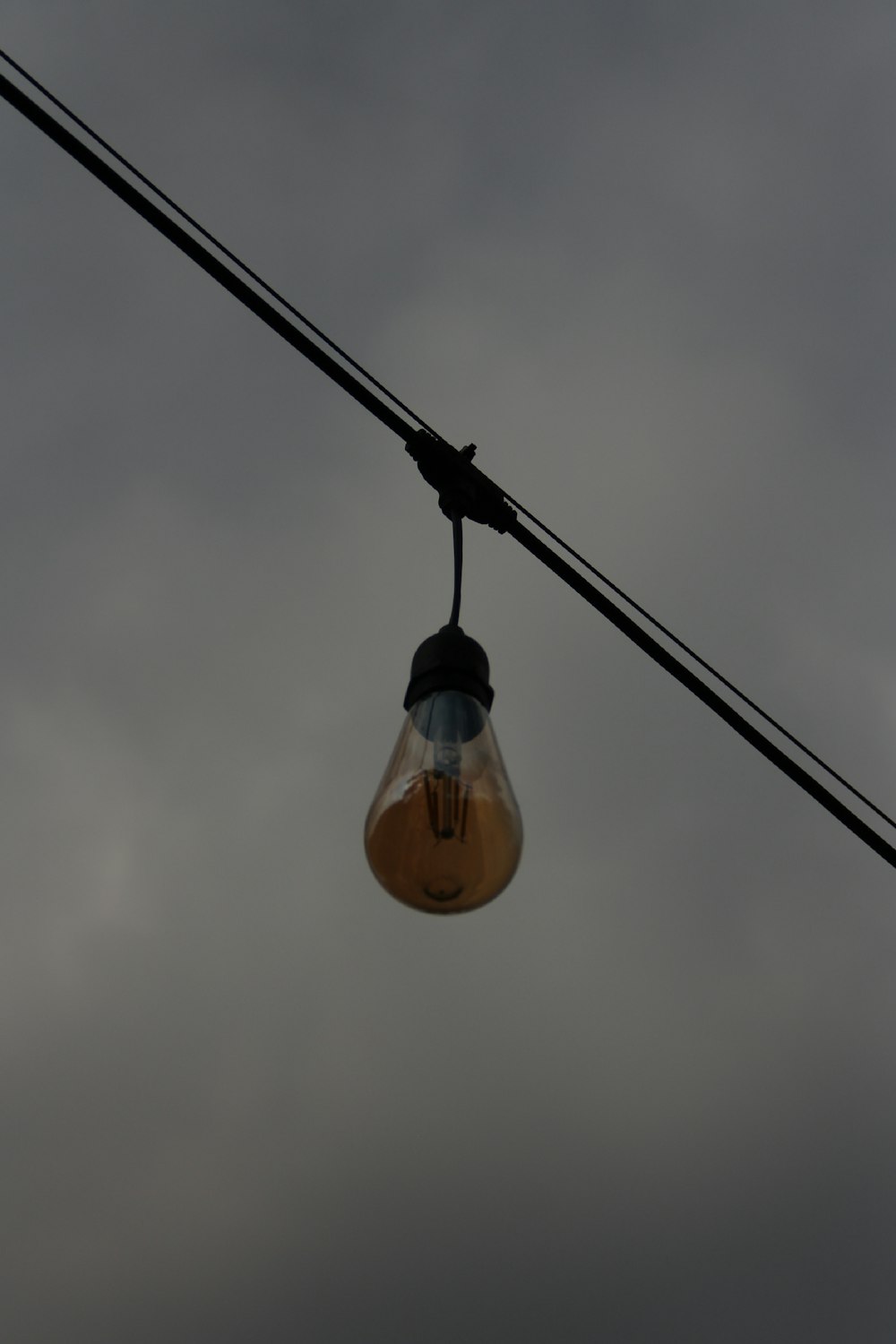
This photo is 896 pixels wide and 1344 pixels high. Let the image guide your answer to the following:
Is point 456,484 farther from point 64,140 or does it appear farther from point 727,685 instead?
point 64,140

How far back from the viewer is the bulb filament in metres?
3.08

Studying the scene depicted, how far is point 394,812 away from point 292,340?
1.53 meters

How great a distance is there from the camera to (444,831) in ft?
10.1

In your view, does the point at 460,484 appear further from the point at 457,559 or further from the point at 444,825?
the point at 444,825

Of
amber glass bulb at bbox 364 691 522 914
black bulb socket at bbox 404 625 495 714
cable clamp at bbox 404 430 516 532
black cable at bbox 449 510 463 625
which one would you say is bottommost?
amber glass bulb at bbox 364 691 522 914

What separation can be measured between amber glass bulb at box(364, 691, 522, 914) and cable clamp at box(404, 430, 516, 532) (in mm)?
979

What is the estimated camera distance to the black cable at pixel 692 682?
11.7 feet

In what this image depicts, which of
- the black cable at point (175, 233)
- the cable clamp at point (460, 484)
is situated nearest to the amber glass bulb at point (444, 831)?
the cable clamp at point (460, 484)

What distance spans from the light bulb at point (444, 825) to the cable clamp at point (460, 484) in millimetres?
902

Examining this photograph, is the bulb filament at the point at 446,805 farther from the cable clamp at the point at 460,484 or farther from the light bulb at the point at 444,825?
the cable clamp at the point at 460,484

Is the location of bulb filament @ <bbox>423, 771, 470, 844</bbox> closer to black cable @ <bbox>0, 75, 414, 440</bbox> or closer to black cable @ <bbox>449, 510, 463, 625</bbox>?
black cable @ <bbox>449, 510, 463, 625</bbox>

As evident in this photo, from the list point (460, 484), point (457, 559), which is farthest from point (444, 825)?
point (460, 484)

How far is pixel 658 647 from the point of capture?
3.61m

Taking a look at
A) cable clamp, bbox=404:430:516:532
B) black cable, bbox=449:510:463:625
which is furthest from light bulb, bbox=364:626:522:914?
cable clamp, bbox=404:430:516:532
